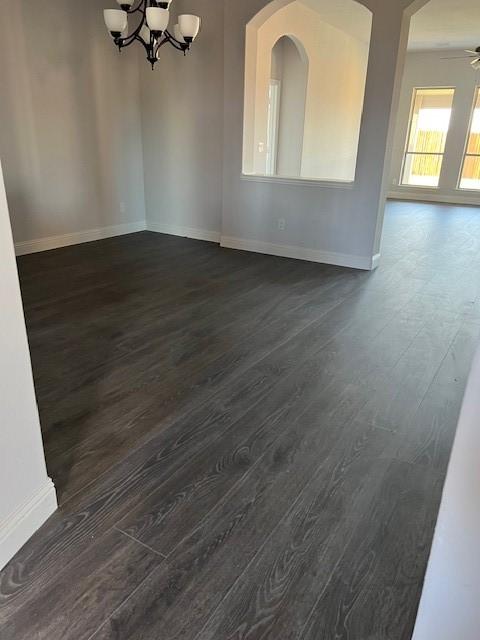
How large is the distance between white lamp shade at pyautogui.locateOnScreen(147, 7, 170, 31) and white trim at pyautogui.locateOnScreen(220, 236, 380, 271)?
7.45ft

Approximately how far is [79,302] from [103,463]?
6.74 ft

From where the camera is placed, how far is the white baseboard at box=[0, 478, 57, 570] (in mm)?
1368

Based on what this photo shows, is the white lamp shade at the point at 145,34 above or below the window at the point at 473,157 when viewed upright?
above

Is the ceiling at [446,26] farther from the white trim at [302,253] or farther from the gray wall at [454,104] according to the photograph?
the white trim at [302,253]

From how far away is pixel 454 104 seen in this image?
9.57 meters

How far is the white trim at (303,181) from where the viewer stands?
457 cm

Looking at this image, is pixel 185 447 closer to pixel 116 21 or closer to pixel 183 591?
pixel 183 591

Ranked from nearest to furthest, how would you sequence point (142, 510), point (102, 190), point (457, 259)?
point (142, 510)
point (457, 259)
point (102, 190)

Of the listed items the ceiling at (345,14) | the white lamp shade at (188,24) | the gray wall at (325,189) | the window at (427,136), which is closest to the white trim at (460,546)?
the gray wall at (325,189)

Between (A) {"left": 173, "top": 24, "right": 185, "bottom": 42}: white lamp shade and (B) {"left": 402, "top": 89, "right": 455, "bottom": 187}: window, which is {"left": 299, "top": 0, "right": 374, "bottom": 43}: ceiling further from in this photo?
(B) {"left": 402, "top": 89, "right": 455, "bottom": 187}: window

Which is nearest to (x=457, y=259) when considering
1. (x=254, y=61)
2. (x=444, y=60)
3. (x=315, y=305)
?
(x=315, y=305)

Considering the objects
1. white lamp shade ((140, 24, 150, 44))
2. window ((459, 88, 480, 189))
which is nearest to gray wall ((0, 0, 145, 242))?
white lamp shade ((140, 24, 150, 44))

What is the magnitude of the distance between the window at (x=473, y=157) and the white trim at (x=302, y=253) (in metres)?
6.51

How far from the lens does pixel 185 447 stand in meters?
1.94
